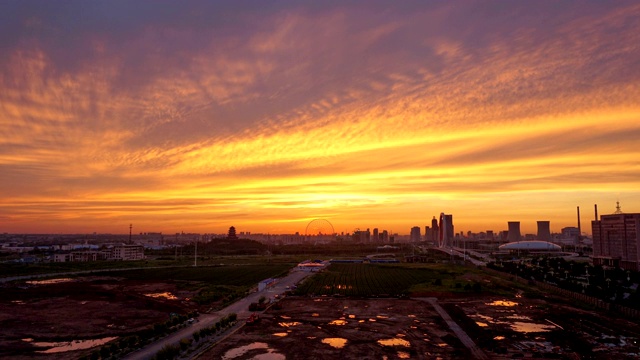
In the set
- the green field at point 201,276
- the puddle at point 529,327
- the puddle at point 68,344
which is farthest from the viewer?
the green field at point 201,276

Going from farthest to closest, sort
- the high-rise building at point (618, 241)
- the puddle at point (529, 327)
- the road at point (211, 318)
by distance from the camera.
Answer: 1. the high-rise building at point (618, 241)
2. the puddle at point (529, 327)
3. the road at point (211, 318)

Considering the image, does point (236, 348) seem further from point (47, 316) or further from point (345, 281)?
point (345, 281)

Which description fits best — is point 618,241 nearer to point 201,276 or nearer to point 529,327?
point 529,327

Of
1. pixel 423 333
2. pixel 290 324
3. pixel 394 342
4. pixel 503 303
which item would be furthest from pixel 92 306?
pixel 503 303

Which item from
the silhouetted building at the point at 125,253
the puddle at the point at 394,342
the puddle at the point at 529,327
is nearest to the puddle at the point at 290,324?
the puddle at the point at 394,342

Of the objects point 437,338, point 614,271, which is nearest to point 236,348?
point 437,338

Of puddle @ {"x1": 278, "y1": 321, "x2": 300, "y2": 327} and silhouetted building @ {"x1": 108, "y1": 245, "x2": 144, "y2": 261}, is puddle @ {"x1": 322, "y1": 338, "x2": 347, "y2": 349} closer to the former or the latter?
puddle @ {"x1": 278, "y1": 321, "x2": 300, "y2": 327}

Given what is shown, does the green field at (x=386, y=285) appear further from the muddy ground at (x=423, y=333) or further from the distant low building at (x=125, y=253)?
the distant low building at (x=125, y=253)

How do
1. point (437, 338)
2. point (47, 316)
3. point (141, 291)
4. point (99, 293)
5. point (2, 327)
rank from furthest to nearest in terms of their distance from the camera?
point (141, 291) < point (99, 293) < point (47, 316) < point (2, 327) < point (437, 338)
